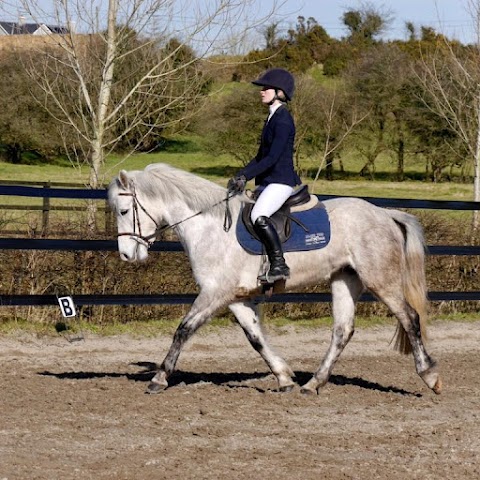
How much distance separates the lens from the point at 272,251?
705 cm

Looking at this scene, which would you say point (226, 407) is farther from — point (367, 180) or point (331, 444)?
point (367, 180)

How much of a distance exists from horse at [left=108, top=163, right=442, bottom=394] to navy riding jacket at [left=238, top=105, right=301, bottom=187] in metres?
0.32

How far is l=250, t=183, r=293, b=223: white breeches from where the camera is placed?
7.11 m

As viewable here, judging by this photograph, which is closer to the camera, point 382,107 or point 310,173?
point 310,173

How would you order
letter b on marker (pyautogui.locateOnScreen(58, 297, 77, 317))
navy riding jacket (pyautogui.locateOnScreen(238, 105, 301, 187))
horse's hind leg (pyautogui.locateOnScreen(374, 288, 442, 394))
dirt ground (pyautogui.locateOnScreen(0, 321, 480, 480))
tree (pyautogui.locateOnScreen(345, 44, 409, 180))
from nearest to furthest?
dirt ground (pyautogui.locateOnScreen(0, 321, 480, 480)) → navy riding jacket (pyautogui.locateOnScreen(238, 105, 301, 187)) → horse's hind leg (pyautogui.locateOnScreen(374, 288, 442, 394)) → letter b on marker (pyautogui.locateOnScreen(58, 297, 77, 317)) → tree (pyautogui.locateOnScreen(345, 44, 409, 180))

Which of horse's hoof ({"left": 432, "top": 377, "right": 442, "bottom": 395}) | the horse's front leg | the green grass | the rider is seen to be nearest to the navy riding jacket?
the rider

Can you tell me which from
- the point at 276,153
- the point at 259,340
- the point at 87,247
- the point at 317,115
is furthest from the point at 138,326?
the point at 317,115

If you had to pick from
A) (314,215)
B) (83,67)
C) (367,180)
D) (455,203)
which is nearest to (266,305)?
(455,203)

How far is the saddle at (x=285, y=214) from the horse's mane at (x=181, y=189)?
200 millimetres

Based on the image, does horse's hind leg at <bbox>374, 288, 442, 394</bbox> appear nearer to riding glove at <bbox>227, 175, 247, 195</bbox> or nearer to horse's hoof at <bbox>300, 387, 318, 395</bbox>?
horse's hoof at <bbox>300, 387, 318, 395</bbox>

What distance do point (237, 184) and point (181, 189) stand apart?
0.47 metres

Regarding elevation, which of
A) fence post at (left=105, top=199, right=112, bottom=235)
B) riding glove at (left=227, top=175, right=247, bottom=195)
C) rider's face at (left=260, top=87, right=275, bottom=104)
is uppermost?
rider's face at (left=260, top=87, right=275, bottom=104)

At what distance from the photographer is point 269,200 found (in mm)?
7125

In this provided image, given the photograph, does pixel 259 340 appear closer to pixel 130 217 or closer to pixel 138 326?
pixel 130 217
